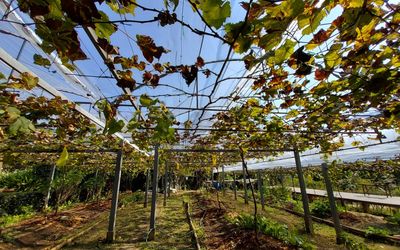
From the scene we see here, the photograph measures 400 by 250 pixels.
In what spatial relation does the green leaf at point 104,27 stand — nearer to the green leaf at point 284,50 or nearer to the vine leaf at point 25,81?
the green leaf at point 284,50

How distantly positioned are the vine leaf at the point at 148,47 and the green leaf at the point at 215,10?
1.84 ft

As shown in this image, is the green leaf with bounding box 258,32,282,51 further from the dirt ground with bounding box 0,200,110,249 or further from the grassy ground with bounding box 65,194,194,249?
the dirt ground with bounding box 0,200,110,249

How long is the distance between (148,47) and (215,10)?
0.64m

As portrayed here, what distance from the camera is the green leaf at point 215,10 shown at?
1.04m

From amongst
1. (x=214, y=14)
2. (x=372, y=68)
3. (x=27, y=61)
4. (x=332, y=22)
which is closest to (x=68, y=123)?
(x=27, y=61)

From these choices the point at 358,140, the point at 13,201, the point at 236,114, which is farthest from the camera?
the point at 13,201

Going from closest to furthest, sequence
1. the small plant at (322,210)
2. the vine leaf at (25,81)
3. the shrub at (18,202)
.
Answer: the vine leaf at (25,81) < the small plant at (322,210) < the shrub at (18,202)

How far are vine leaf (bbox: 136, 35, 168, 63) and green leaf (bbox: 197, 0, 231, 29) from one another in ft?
1.84

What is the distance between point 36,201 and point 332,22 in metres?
15.9

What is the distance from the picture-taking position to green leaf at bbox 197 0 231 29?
104 centimetres

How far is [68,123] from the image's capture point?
3838 mm

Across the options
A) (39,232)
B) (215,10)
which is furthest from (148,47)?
(39,232)

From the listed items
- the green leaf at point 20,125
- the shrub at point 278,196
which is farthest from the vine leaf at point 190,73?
the shrub at point 278,196

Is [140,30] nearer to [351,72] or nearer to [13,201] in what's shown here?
[351,72]
